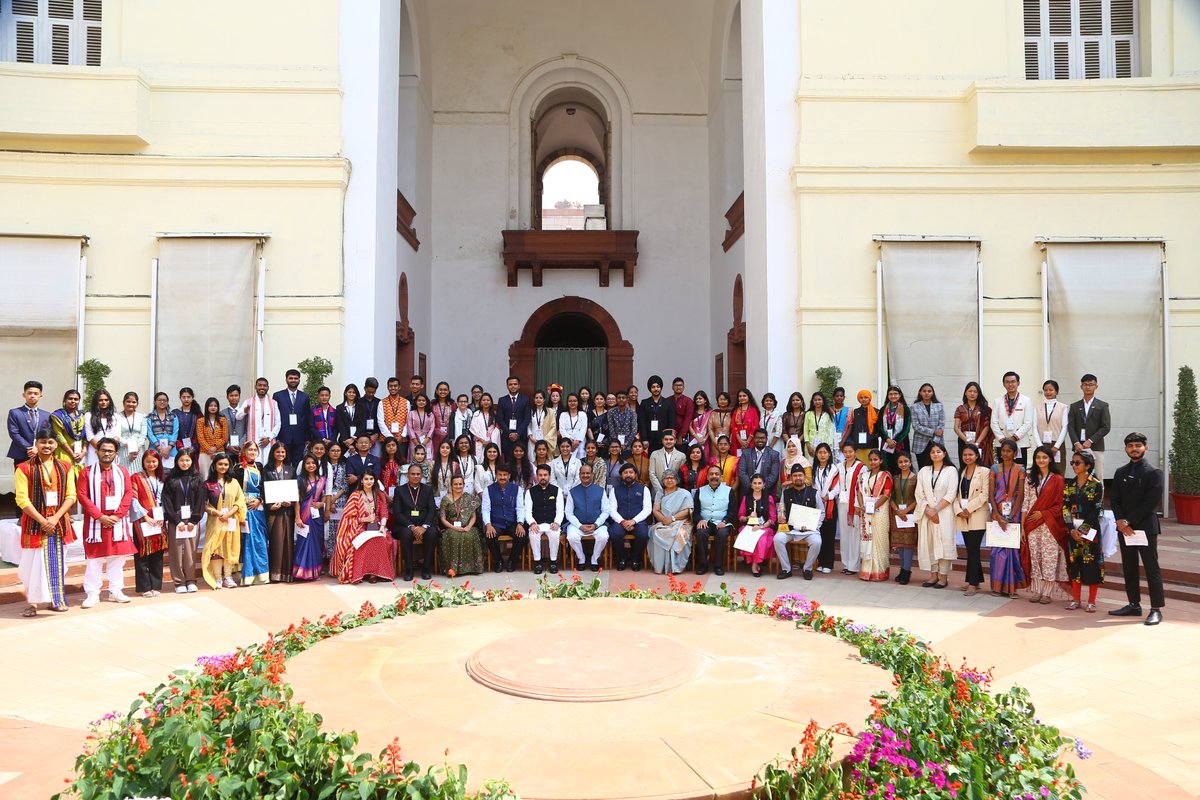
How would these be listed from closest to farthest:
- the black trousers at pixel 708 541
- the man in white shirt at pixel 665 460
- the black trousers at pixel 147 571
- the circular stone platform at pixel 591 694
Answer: the circular stone platform at pixel 591 694
the black trousers at pixel 147 571
the black trousers at pixel 708 541
the man in white shirt at pixel 665 460

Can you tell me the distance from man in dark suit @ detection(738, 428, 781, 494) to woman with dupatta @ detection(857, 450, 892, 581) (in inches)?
37.0

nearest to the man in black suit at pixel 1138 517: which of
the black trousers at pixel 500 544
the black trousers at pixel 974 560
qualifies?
the black trousers at pixel 974 560

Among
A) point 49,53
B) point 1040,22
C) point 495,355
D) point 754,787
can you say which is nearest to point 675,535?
point 754,787

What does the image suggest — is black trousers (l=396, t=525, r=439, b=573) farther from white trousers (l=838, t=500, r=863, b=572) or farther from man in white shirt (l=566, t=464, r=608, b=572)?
white trousers (l=838, t=500, r=863, b=572)

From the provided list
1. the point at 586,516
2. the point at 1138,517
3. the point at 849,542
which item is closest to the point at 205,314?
the point at 586,516

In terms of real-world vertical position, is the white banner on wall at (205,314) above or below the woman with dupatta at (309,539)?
above

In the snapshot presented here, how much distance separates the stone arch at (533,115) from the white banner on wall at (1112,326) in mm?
7265

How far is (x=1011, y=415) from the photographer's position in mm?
8984

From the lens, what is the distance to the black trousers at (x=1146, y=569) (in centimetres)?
640

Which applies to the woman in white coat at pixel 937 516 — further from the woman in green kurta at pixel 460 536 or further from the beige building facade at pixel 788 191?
the woman in green kurta at pixel 460 536

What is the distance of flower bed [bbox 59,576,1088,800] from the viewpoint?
2.98m

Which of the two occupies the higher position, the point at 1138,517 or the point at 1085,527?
the point at 1138,517

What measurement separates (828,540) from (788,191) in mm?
4680

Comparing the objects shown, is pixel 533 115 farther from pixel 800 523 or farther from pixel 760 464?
pixel 800 523
